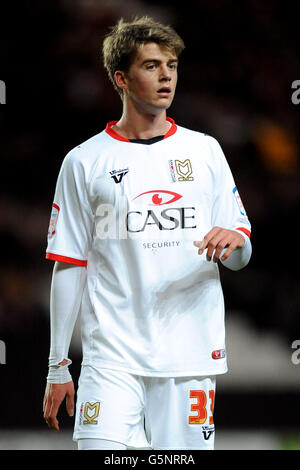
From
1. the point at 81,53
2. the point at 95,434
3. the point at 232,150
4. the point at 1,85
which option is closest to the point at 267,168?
the point at 232,150

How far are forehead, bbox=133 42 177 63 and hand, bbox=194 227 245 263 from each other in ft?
2.48

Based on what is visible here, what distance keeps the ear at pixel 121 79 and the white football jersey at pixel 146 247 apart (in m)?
0.22

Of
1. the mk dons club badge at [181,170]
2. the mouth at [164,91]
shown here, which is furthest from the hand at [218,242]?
the mouth at [164,91]

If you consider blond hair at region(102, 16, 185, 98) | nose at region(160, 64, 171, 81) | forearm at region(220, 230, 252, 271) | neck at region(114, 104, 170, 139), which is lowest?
forearm at region(220, 230, 252, 271)

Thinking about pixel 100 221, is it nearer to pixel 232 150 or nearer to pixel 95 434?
pixel 95 434

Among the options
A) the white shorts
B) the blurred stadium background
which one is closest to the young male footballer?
the white shorts

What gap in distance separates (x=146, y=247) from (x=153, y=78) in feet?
2.20

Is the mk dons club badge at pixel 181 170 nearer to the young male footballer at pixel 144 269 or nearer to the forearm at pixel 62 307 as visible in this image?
the young male footballer at pixel 144 269

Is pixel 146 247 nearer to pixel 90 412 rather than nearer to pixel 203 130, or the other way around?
pixel 90 412

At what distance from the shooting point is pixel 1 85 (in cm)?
477

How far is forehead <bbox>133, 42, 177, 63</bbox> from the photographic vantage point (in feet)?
10.8

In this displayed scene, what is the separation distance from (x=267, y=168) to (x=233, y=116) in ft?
1.77

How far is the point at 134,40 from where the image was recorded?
3357 mm

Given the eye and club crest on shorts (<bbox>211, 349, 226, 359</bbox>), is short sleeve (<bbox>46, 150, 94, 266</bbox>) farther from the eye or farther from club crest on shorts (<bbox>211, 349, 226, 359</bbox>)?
club crest on shorts (<bbox>211, 349, 226, 359</bbox>)
